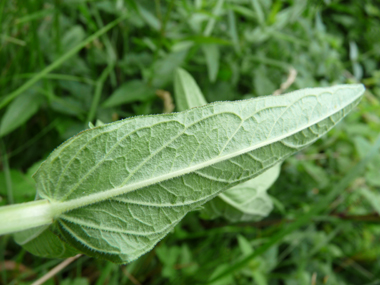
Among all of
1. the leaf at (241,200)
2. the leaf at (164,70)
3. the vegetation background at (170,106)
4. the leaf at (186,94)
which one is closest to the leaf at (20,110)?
the vegetation background at (170,106)

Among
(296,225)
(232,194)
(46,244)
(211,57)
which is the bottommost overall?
(296,225)

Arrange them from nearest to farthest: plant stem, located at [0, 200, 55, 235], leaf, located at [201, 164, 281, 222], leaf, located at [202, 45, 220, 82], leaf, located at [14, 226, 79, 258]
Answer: plant stem, located at [0, 200, 55, 235] → leaf, located at [14, 226, 79, 258] → leaf, located at [201, 164, 281, 222] → leaf, located at [202, 45, 220, 82]

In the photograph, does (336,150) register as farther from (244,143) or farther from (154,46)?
(244,143)

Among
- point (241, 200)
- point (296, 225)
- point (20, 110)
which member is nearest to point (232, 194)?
point (241, 200)

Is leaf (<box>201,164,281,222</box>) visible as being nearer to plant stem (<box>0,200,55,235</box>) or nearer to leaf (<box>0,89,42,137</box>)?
plant stem (<box>0,200,55,235</box>)

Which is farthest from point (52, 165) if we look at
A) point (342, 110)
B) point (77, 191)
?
point (342, 110)

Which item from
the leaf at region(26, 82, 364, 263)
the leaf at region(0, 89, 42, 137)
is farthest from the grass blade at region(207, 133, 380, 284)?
the leaf at region(0, 89, 42, 137)

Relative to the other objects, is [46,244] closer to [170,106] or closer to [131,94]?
[170,106]

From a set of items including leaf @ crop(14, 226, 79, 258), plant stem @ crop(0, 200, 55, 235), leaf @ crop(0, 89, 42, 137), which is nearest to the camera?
plant stem @ crop(0, 200, 55, 235)
